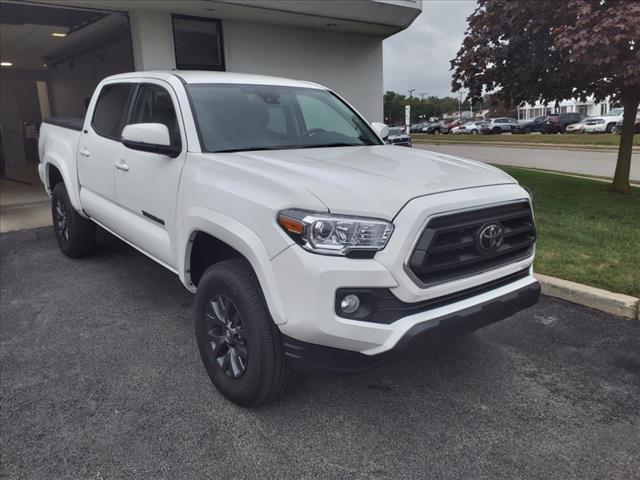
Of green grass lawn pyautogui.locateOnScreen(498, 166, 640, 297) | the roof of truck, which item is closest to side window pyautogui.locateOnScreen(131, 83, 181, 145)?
the roof of truck

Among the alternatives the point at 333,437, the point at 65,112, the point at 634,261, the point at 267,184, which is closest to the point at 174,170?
the point at 267,184

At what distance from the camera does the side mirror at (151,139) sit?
10.4 feet

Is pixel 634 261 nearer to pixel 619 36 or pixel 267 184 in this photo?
pixel 619 36

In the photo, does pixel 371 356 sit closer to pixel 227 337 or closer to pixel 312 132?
pixel 227 337

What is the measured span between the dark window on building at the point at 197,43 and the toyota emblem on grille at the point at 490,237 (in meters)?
9.31

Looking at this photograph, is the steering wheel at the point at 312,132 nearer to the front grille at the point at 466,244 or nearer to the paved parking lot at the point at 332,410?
the front grille at the point at 466,244

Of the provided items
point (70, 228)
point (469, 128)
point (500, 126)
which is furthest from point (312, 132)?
point (469, 128)

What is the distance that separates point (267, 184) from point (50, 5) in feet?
28.2

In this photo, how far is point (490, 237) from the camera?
2674 mm

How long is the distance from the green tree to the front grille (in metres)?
4.78

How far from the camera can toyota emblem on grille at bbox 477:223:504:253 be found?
8.64ft

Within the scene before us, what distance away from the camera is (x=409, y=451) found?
2539mm

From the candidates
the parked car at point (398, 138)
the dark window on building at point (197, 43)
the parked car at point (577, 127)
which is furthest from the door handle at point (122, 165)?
the parked car at point (577, 127)

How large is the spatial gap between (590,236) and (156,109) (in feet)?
16.4
